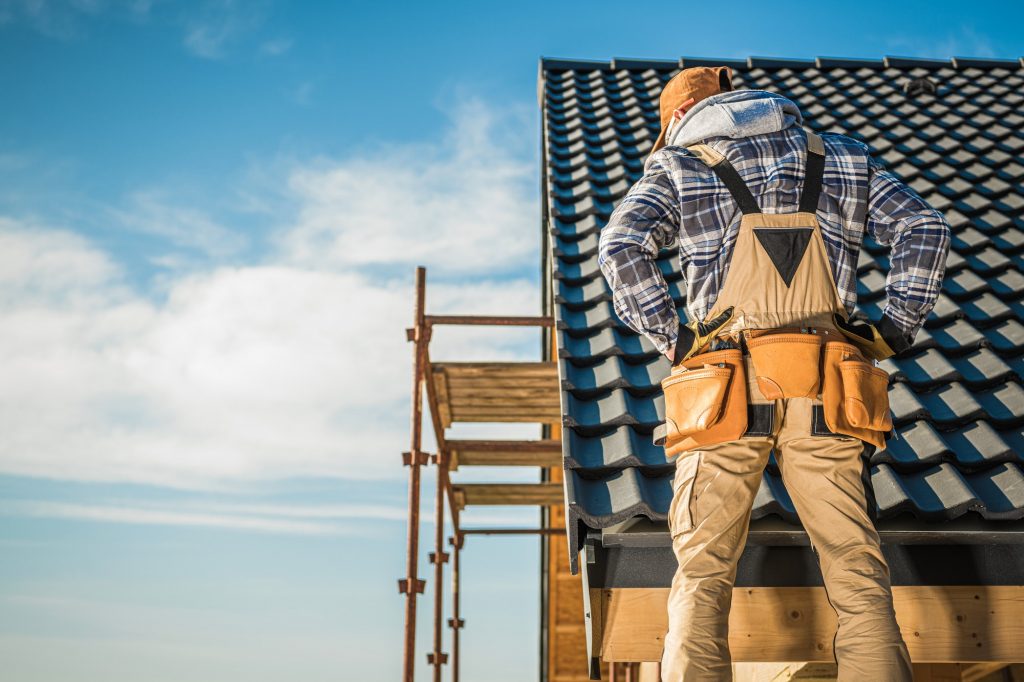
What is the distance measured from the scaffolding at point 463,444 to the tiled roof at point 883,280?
1.71 meters

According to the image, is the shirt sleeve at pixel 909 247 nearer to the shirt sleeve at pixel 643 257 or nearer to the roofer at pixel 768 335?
the roofer at pixel 768 335

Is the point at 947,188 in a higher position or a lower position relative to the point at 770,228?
higher

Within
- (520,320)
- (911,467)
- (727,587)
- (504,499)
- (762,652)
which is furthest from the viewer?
(504,499)

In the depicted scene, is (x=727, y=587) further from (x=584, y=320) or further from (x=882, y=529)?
(x=584, y=320)

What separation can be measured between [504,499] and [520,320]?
10.2 ft

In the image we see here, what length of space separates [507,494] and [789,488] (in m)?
7.33

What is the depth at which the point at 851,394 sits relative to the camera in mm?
2611

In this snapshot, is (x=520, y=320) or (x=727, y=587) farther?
(x=520, y=320)

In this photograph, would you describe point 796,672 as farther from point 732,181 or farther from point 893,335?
point 732,181

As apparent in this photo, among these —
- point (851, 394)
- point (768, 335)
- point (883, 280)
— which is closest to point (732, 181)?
point (768, 335)

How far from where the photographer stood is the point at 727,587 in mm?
2629

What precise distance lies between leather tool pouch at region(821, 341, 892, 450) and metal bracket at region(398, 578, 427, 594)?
447 cm

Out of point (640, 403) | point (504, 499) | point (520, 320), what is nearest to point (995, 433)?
point (640, 403)

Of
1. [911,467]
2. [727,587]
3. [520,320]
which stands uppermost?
[520,320]
